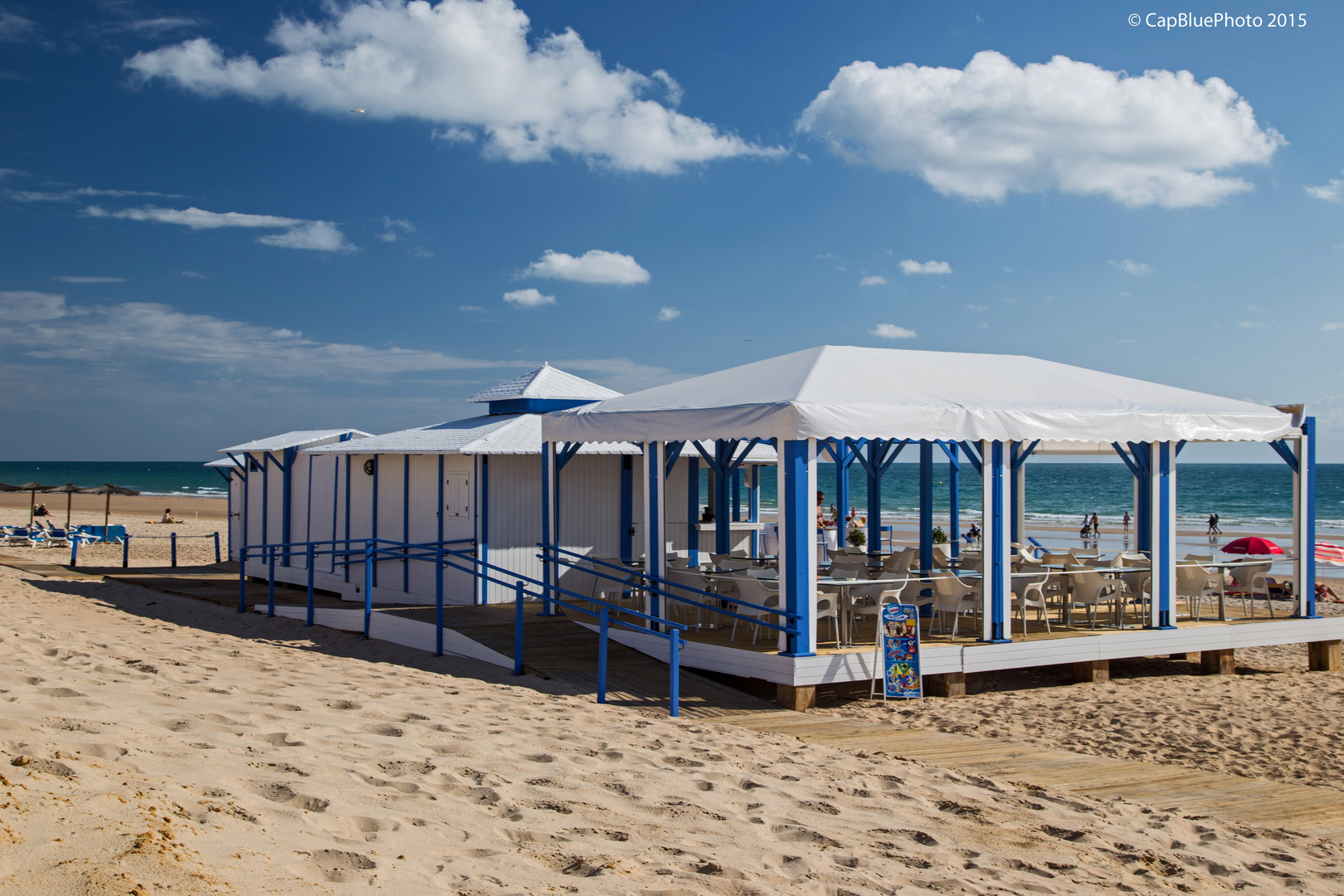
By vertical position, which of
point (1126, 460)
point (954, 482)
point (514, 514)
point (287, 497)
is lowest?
point (514, 514)

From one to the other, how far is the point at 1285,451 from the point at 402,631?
10191 mm

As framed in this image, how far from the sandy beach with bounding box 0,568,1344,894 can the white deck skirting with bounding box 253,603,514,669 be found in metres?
2.38

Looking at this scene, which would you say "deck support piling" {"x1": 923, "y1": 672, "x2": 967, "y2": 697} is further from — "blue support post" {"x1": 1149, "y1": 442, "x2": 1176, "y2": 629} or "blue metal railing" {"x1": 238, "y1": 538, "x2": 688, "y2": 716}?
"blue support post" {"x1": 1149, "y1": 442, "x2": 1176, "y2": 629}

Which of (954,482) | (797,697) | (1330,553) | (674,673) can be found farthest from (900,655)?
(1330,553)

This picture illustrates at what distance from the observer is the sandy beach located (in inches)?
143

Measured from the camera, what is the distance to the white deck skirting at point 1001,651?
8531mm

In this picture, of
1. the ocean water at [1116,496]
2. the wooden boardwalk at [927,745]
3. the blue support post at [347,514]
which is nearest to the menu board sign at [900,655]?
the wooden boardwalk at [927,745]

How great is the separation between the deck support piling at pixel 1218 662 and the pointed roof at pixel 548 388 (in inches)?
339

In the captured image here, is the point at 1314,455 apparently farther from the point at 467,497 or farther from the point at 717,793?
the point at 467,497

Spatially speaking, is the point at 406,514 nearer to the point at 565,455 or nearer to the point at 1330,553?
the point at 565,455

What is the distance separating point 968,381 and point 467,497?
685 centimetres

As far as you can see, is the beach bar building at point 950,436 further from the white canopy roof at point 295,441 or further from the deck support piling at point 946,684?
the white canopy roof at point 295,441

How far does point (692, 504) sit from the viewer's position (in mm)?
14750

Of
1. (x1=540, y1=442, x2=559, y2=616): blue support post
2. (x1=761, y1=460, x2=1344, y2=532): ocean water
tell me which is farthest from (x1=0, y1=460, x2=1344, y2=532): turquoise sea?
(x1=540, y1=442, x2=559, y2=616): blue support post
